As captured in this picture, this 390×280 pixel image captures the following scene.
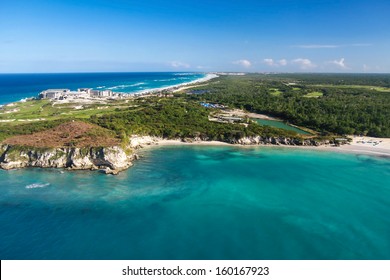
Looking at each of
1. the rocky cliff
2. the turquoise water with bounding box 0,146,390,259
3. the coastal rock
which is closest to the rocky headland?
the rocky cliff

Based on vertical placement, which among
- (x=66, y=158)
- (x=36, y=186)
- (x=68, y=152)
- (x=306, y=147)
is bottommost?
(x=36, y=186)

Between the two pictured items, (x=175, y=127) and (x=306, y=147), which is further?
(x=175, y=127)

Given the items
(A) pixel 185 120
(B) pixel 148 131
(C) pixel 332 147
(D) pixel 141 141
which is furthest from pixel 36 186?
(C) pixel 332 147

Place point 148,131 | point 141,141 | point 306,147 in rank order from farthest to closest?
point 148,131, point 141,141, point 306,147

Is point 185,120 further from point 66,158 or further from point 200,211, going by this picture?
point 200,211

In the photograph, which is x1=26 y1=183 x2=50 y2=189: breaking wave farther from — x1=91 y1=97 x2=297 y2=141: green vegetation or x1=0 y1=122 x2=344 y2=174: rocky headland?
x1=91 y1=97 x2=297 y2=141: green vegetation

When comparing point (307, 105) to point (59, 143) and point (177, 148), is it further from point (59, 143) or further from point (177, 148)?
point (59, 143)

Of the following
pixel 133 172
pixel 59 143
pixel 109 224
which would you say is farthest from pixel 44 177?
pixel 109 224
